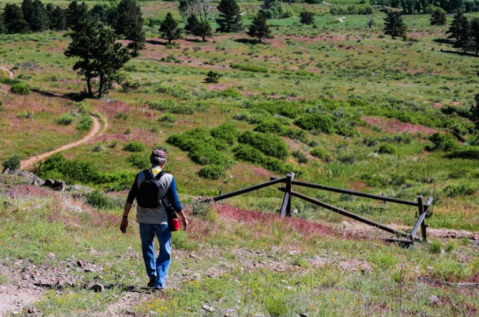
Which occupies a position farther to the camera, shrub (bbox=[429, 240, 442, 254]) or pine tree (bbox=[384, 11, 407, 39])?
pine tree (bbox=[384, 11, 407, 39])

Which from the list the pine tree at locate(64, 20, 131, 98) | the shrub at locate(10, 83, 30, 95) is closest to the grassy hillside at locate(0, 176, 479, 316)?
the pine tree at locate(64, 20, 131, 98)

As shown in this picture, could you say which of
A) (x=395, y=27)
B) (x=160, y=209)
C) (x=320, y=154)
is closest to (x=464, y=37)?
(x=395, y=27)

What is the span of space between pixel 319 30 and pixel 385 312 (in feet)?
403

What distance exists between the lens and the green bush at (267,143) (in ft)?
97.3

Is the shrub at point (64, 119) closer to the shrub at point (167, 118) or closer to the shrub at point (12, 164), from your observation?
the shrub at point (167, 118)

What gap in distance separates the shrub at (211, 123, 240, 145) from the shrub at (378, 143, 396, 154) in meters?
11.4

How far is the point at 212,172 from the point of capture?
83.0 ft

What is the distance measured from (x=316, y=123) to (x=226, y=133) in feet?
32.4

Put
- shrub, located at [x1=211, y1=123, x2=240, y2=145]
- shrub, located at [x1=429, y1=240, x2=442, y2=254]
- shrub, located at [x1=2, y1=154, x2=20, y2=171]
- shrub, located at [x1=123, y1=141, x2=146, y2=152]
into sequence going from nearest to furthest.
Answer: shrub, located at [x1=429, y1=240, x2=442, y2=254], shrub, located at [x1=2, y1=154, x2=20, y2=171], shrub, located at [x1=123, y1=141, x2=146, y2=152], shrub, located at [x1=211, y1=123, x2=240, y2=145]

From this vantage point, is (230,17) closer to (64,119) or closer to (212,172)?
(64,119)

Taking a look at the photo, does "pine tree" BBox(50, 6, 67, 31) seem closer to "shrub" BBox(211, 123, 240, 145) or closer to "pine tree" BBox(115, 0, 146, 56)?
"pine tree" BBox(115, 0, 146, 56)

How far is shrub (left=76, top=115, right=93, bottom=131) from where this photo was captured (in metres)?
30.1

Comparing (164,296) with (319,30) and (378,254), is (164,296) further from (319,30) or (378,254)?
(319,30)

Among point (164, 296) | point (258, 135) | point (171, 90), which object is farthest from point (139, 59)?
point (164, 296)
